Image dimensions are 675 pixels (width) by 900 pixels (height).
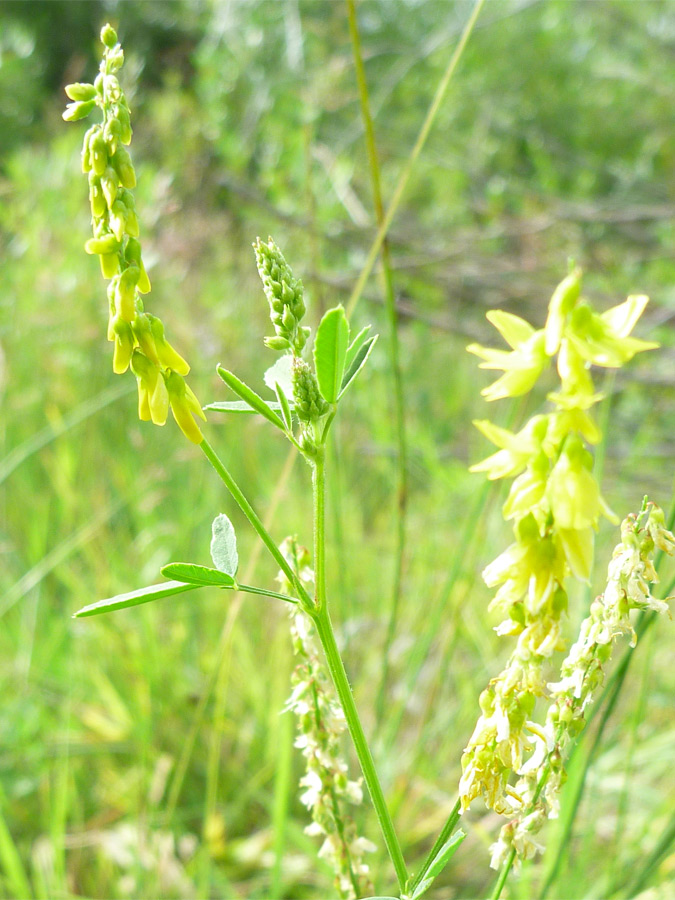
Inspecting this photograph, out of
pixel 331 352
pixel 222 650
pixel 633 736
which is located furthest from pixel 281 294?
pixel 633 736

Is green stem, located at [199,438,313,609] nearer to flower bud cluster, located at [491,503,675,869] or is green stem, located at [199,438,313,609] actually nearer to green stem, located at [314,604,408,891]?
green stem, located at [314,604,408,891]

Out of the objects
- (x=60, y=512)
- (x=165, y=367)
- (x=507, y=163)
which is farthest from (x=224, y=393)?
(x=507, y=163)

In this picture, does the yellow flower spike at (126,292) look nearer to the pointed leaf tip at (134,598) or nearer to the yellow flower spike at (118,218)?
the yellow flower spike at (118,218)

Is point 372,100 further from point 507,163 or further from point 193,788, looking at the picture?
point 193,788

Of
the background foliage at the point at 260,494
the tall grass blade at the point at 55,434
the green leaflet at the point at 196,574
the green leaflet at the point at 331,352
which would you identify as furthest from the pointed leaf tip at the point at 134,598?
the tall grass blade at the point at 55,434

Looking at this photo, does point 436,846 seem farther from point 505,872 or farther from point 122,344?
point 122,344

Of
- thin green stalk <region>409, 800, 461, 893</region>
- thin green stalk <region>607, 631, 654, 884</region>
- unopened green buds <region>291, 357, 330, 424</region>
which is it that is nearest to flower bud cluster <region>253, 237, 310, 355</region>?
unopened green buds <region>291, 357, 330, 424</region>
